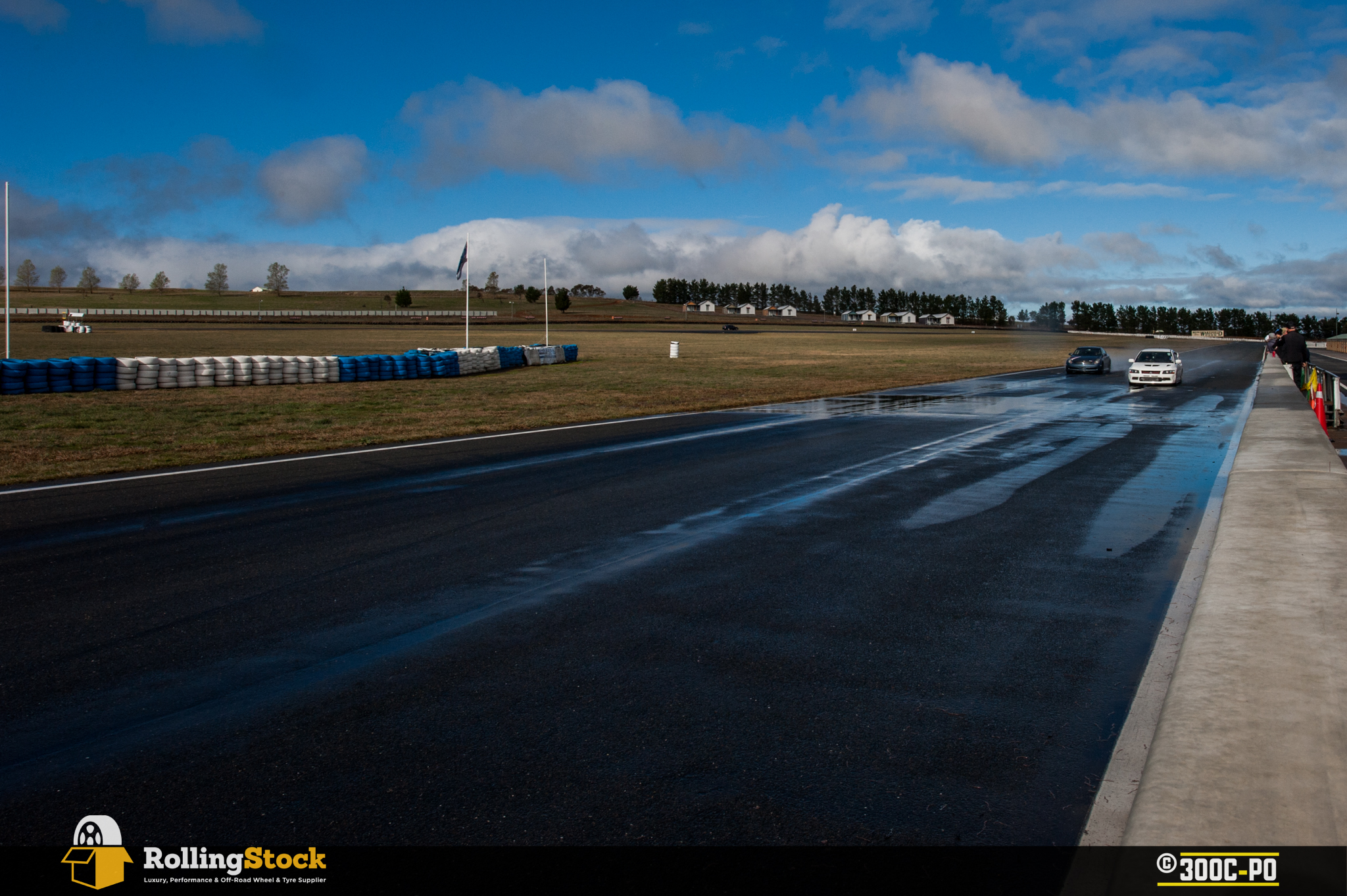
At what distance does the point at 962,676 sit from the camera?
488 cm

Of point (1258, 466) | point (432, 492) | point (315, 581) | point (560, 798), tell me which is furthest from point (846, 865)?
point (1258, 466)

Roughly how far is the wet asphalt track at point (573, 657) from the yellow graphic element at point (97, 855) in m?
0.07

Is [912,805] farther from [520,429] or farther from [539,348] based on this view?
[539,348]

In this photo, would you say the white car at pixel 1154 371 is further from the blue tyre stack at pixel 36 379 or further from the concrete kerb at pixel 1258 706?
the blue tyre stack at pixel 36 379

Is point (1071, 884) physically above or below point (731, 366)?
below

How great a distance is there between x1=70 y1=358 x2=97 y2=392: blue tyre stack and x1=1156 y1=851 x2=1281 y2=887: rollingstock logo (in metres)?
25.0

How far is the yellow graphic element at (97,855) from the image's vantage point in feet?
10.2

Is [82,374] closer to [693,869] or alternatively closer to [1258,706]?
[693,869]

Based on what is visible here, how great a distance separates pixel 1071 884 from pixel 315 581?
533 centimetres

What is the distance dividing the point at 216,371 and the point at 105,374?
2.68m

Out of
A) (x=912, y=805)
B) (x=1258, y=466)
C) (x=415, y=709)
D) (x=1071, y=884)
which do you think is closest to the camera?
(x=1071, y=884)

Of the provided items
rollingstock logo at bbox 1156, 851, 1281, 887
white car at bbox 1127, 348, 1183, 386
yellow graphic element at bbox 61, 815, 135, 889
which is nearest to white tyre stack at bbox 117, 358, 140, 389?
yellow graphic element at bbox 61, 815, 135, 889

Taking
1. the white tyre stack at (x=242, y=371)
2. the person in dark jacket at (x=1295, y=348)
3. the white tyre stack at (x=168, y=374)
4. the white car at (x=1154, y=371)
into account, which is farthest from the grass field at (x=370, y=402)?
the person in dark jacket at (x=1295, y=348)

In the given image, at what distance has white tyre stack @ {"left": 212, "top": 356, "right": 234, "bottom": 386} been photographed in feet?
81.7
